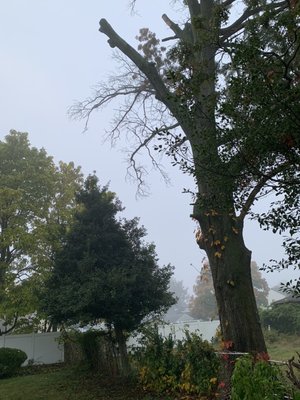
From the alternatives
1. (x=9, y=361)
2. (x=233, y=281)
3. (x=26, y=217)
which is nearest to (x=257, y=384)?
(x=233, y=281)

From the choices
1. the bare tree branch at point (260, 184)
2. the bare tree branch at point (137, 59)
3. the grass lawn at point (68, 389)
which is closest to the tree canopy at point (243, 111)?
the bare tree branch at point (260, 184)

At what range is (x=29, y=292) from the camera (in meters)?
14.9

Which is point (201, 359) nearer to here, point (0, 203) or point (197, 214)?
point (197, 214)

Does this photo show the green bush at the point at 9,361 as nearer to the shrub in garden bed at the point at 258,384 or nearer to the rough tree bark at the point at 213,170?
the rough tree bark at the point at 213,170

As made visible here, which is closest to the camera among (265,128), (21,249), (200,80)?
(265,128)

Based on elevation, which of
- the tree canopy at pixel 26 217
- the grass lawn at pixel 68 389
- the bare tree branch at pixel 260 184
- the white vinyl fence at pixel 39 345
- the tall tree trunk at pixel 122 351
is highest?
the tree canopy at pixel 26 217

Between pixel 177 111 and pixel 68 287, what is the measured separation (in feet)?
22.1

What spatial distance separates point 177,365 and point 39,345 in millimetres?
10545

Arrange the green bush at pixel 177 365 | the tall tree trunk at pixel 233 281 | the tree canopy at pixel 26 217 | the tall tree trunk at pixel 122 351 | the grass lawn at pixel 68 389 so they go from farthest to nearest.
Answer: the tree canopy at pixel 26 217, the tall tree trunk at pixel 122 351, the grass lawn at pixel 68 389, the tall tree trunk at pixel 233 281, the green bush at pixel 177 365

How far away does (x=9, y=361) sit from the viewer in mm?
13094

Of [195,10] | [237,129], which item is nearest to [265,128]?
[237,129]

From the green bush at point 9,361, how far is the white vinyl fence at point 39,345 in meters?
2.00

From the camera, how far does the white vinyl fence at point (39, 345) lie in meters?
15.5

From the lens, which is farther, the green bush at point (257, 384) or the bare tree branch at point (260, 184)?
the bare tree branch at point (260, 184)
